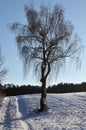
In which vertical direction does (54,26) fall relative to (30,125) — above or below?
above

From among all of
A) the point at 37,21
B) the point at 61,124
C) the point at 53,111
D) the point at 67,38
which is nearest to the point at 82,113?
the point at 53,111

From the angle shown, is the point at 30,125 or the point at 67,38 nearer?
the point at 30,125

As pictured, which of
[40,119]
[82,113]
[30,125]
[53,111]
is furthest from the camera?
[53,111]

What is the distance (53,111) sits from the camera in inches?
1085

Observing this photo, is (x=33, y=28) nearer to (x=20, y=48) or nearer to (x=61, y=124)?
(x=20, y=48)

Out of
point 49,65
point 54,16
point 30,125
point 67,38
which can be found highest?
point 54,16

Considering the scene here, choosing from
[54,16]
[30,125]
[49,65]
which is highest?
[54,16]

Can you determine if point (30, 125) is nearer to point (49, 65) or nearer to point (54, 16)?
point (49, 65)

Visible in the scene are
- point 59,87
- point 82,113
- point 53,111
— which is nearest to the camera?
point 82,113

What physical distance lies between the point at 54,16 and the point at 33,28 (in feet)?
6.99

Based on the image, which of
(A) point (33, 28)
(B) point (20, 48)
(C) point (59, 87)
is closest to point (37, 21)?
(A) point (33, 28)

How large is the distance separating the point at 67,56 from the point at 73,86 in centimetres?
6784

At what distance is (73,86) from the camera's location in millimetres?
96312

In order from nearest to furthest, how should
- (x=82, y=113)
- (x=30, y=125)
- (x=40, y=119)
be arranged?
1. (x=30, y=125)
2. (x=40, y=119)
3. (x=82, y=113)
